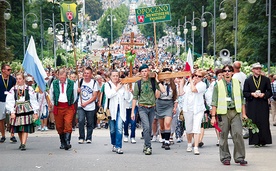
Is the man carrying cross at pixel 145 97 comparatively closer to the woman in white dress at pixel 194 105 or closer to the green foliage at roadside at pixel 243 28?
the woman in white dress at pixel 194 105

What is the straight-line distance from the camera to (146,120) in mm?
16328

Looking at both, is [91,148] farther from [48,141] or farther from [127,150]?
[48,141]

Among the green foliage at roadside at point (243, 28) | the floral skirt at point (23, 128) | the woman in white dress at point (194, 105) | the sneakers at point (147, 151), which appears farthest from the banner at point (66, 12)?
the green foliage at roadside at point (243, 28)

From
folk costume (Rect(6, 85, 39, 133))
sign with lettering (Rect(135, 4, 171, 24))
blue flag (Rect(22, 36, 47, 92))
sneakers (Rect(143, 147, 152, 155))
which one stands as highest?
sign with lettering (Rect(135, 4, 171, 24))

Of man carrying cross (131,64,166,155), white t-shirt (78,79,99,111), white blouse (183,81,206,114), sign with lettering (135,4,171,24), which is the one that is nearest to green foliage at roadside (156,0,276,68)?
sign with lettering (135,4,171,24)

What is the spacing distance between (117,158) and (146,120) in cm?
131

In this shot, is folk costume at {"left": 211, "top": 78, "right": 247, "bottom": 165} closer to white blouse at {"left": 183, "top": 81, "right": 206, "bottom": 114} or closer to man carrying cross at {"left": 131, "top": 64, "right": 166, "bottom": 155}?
white blouse at {"left": 183, "top": 81, "right": 206, "bottom": 114}

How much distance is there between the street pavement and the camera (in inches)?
547

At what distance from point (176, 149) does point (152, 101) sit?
1521mm

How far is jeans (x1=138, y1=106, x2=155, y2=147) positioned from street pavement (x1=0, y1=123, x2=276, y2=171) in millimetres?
322

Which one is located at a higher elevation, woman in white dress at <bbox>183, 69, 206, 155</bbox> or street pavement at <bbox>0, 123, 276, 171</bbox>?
woman in white dress at <bbox>183, 69, 206, 155</bbox>

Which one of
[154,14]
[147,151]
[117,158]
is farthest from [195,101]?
[154,14]

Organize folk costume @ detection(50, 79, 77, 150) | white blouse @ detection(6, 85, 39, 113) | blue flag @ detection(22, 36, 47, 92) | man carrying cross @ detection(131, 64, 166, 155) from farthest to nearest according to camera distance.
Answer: blue flag @ detection(22, 36, 47, 92) → folk costume @ detection(50, 79, 77, 150) → white blouse @ detection(6, 85, 39, 113) → man carrying cross @ detection(131, 64, 166, 155)

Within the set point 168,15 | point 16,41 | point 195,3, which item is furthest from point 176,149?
Result: point 195,3
